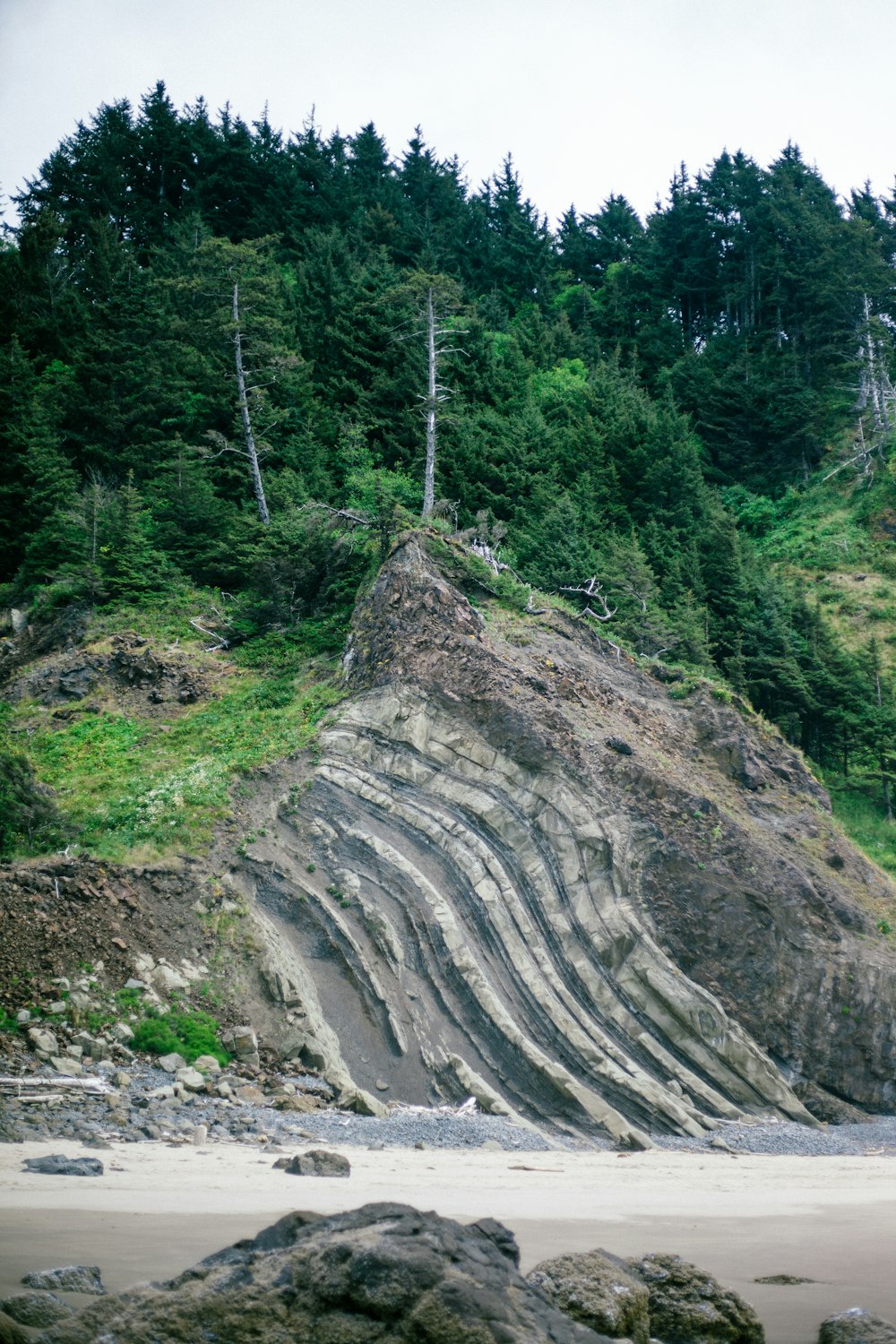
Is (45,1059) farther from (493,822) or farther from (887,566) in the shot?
(887,566)

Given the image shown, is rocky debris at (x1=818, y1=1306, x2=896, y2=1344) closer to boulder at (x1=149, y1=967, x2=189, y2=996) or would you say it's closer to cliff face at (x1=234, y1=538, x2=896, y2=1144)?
cliff face at (x1=234, y1=538, x2=896, y2=1144)

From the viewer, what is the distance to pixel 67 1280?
588 cm

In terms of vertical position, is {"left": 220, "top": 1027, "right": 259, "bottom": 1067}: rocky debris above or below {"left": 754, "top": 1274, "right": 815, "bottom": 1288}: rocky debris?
above

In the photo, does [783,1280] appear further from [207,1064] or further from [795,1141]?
[795,1141]

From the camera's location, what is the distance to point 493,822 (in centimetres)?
1852

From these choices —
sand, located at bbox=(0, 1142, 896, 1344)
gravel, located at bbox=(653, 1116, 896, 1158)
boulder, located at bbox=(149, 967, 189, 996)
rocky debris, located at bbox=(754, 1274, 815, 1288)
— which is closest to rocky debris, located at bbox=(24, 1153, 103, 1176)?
sand, located at bbox=(0, 1142, 896, 1344)

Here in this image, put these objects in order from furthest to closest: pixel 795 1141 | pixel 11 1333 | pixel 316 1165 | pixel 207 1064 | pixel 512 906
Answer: pixel 512 906
pixel 795 1141
pixel 207 1064
pixel 316 1165
pixel 11 1333

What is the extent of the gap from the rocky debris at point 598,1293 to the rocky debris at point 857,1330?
983 millimetres

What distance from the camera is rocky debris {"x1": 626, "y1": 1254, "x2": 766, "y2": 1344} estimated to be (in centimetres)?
610

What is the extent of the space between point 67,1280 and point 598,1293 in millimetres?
2917

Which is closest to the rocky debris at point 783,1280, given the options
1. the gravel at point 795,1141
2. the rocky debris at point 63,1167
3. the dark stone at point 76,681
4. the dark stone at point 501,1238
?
the dark stone at point 501,1238

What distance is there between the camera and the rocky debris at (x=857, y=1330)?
19.0ft

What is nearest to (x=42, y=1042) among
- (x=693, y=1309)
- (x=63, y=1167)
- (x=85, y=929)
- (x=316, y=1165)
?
(x=85, y=929)

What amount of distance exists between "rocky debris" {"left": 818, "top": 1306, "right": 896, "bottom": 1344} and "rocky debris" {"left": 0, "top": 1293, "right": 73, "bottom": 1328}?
4.04m
